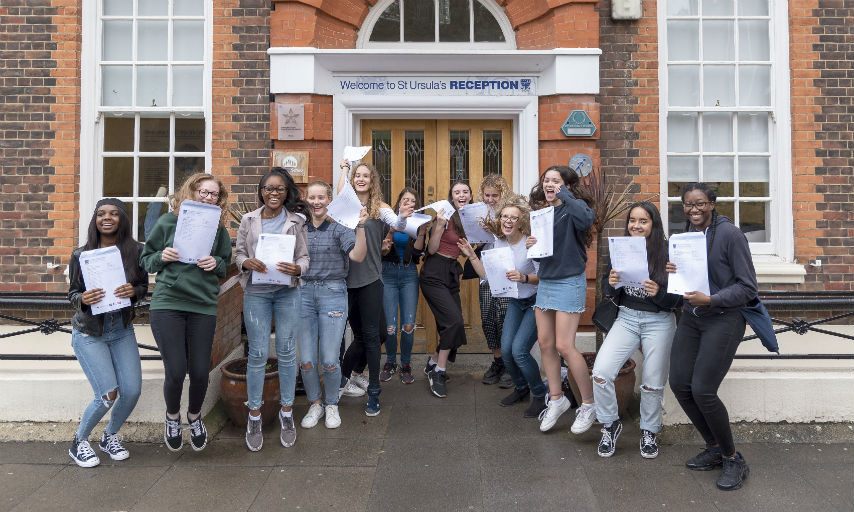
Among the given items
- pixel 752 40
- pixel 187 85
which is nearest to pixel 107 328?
pixel 187 85

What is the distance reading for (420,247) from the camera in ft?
18.5

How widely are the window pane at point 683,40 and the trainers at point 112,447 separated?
6495 mm

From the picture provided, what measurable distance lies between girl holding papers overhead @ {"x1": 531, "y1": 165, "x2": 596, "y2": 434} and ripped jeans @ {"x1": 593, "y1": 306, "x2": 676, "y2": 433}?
0.30 metres

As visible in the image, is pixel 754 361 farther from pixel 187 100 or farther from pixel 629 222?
pixel 187 100

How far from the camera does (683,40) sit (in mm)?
6668

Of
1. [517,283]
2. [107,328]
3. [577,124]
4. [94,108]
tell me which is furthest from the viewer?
[94,108]

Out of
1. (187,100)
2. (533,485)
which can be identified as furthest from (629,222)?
(187,100)

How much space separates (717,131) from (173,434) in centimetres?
619

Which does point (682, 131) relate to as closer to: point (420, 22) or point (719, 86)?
point (719, 86)

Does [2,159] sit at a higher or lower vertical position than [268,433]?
higher

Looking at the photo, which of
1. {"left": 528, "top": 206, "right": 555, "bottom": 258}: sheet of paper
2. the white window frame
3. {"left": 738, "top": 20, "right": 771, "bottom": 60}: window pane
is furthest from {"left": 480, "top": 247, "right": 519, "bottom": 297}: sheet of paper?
{"left": 738, "top": 20, "right": 771, "bottom": 60}: window pane

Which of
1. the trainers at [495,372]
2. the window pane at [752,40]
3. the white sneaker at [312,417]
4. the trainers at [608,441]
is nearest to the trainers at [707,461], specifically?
the trainers at [608,441]

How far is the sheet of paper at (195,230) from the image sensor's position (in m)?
4.02

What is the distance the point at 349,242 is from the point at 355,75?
2.69 meters
